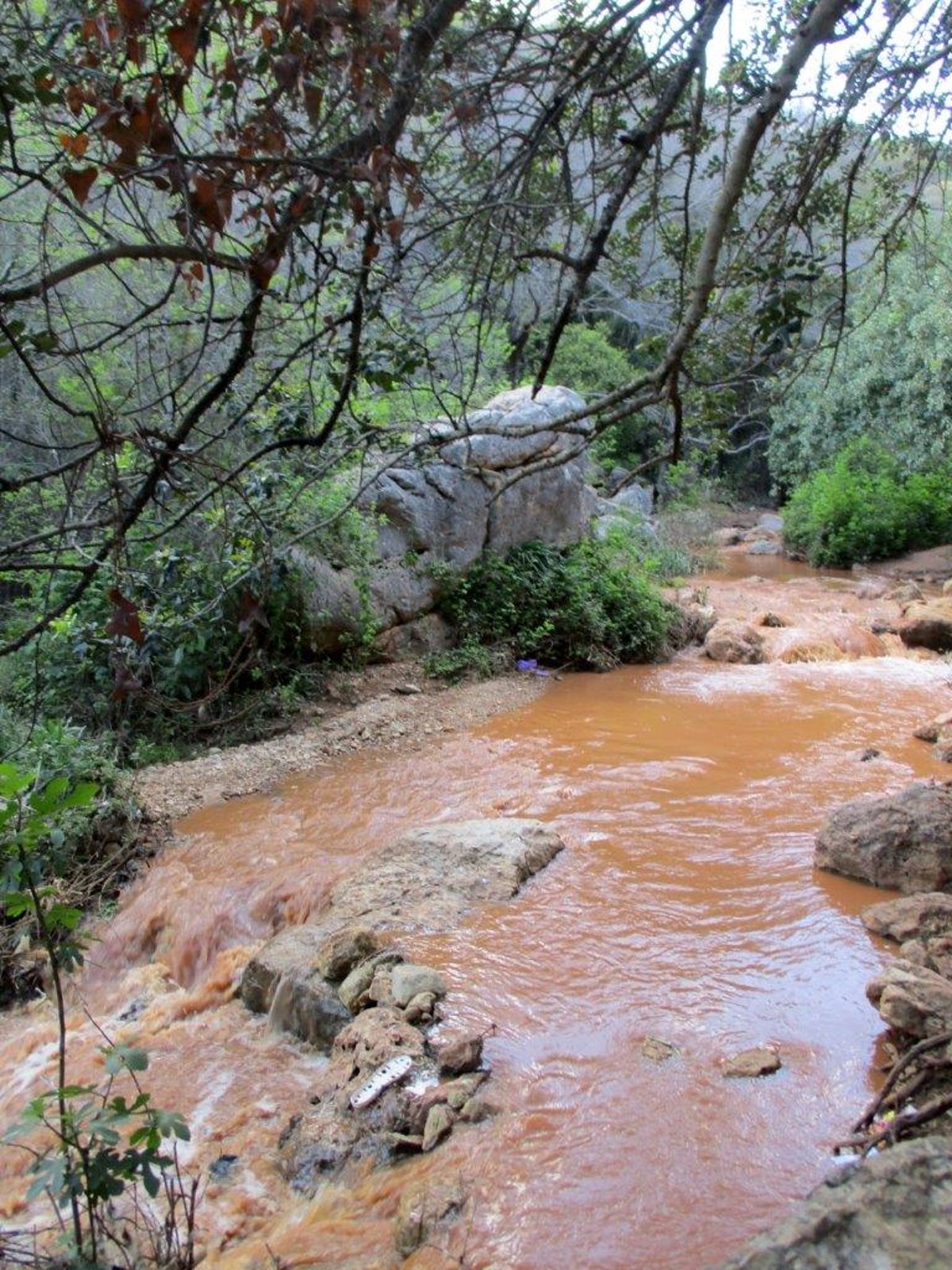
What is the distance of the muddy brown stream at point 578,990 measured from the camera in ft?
9.80

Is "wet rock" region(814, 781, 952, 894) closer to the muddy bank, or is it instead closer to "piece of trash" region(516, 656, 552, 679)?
the muddy bank

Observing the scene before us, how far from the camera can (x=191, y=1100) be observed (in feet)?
12.6

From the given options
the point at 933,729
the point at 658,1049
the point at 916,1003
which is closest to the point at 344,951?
the point at 658,1049

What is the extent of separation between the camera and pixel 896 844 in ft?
16.3

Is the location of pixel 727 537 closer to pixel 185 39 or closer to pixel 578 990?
pixel 578 990

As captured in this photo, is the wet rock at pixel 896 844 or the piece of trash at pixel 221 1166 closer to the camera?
the piece of trash at pixel 221 1166

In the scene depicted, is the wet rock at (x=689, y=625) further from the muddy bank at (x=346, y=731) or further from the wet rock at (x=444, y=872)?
the wet rock at (x=444, y=872)

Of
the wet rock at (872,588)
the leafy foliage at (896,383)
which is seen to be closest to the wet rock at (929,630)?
the wet rock at (872,588)

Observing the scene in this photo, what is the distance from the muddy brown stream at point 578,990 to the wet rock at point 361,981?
0.25 metres

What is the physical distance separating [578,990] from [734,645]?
7.01m

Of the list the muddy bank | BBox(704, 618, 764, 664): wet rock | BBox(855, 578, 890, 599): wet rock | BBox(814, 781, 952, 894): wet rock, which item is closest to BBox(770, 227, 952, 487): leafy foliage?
BBox(855, 578, 890, 599): wet rock

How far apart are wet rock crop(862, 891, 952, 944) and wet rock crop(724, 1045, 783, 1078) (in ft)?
3.85

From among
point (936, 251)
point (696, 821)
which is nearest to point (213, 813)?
point (696, 821)

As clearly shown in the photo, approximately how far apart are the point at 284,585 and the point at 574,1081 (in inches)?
209
